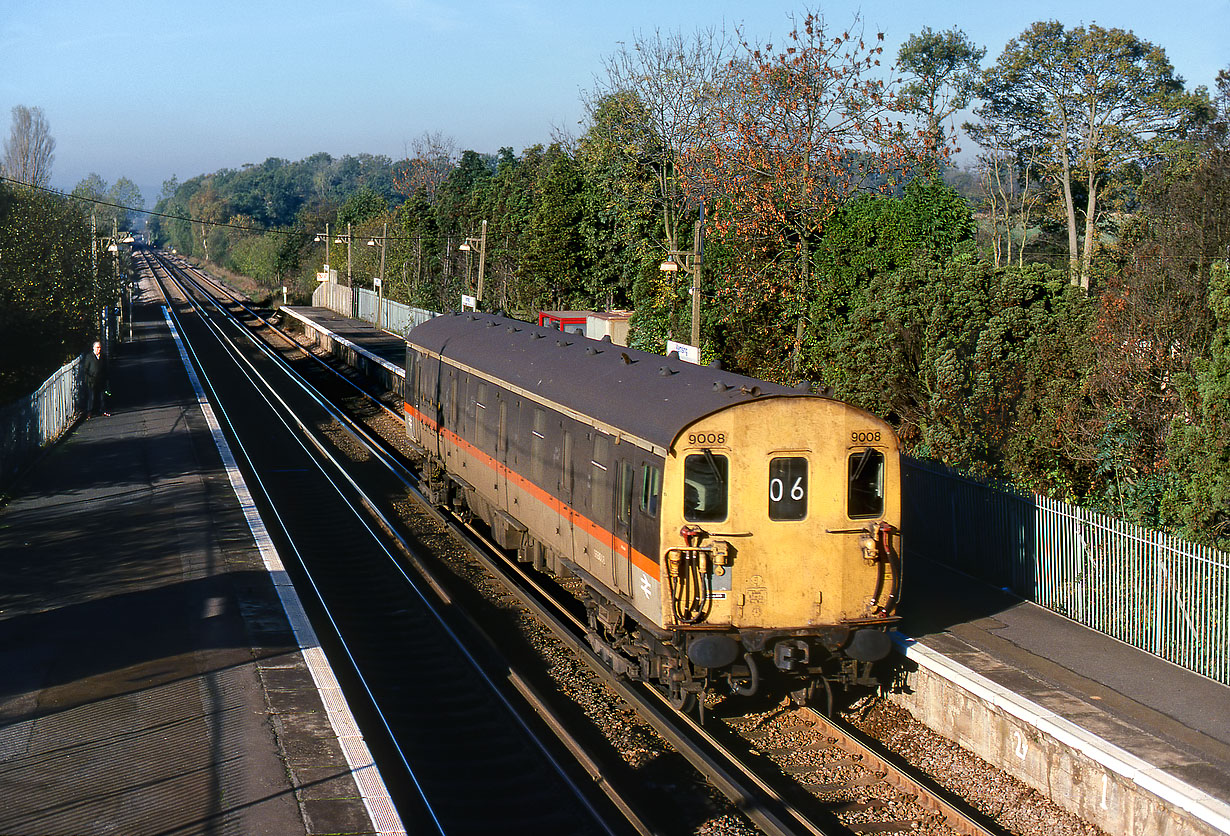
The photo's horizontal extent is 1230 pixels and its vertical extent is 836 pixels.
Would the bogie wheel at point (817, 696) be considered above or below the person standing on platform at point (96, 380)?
below

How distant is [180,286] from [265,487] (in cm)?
9106

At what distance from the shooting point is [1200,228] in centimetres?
1395

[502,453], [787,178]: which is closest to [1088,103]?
[787,178]

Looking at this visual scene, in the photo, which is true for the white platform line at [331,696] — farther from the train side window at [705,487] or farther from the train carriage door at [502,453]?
the train side window at [705,487]

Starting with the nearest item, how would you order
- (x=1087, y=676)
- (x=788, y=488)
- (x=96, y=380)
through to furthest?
(x=788, y=488) < (x=1087, y=676) < (x=96, y=380)

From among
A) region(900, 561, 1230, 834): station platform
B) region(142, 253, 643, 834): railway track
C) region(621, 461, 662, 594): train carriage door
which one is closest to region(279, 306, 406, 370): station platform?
region(142, 253, 643, 834): railway track

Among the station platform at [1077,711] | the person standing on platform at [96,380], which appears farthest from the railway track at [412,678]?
the person standing on platform at [96,380]

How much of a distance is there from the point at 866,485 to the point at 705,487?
5.67 ft

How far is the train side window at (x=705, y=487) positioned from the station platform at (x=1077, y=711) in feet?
9.17

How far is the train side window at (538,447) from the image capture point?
14086 mm

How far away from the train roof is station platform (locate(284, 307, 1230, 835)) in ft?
11.3

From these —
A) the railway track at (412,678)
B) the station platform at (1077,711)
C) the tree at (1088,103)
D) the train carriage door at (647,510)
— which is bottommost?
the railway track at (412,678)

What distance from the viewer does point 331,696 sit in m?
10.7

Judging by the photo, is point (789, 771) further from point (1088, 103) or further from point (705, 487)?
point (1088, 103)
